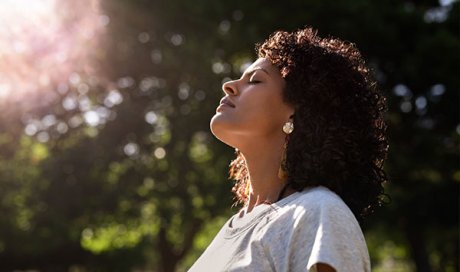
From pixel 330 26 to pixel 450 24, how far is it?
13.6 ft

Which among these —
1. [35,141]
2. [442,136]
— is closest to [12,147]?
[35,141]

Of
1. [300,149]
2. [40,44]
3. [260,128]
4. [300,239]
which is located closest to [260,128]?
[260,128]

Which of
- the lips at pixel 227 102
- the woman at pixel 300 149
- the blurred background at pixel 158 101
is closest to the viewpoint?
the woman at pixel 300 149

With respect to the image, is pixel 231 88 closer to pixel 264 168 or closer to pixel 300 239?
pixel 264 168

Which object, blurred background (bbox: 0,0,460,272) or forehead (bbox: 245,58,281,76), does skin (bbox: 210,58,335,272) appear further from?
blurred background (bbox: 0,0,460,272)

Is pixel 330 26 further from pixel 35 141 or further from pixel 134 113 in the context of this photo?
pixel 35 141

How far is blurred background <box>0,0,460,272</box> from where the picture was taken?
682 inches

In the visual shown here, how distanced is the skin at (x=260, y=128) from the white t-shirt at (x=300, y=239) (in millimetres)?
219

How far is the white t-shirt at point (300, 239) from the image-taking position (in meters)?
1.83

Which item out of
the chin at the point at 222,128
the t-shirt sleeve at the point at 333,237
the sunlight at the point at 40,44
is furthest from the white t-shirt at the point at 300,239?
the sunlight at the point at 40,44

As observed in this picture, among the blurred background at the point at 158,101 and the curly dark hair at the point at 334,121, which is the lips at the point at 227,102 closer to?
the curly dark hair at the point at 334,121

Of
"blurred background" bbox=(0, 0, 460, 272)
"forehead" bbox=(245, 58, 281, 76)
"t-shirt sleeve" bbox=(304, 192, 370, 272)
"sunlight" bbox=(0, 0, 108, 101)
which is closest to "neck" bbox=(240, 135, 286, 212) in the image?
"forehead" bbox=(245, 58, 281, 76)

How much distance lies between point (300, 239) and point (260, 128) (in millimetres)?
581

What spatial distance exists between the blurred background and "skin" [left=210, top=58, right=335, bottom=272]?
47.0 feet
